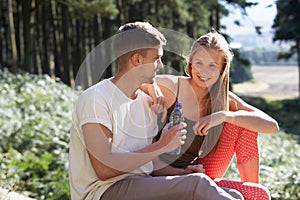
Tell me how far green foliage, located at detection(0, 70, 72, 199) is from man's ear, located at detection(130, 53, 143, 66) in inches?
74.2

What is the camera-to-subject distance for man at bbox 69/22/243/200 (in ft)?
11.2

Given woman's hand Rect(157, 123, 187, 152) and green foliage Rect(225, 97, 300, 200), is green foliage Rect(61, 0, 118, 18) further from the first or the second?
woman's hand Rect(157, 123, 187, 152)

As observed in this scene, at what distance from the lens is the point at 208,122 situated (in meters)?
4.05

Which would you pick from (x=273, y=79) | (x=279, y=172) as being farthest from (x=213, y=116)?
(x=273, y=79)

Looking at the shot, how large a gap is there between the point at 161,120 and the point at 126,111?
0.48 meters

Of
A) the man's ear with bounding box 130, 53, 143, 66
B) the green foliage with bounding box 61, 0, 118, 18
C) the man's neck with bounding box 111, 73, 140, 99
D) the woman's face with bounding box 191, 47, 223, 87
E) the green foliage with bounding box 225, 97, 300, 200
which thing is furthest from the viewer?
the green foliage with bounding box 61, 0, 118, 18

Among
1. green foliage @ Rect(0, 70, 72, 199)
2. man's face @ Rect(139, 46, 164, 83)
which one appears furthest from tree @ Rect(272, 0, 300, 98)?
man's face @ Rect(139, 46, 164, 83)

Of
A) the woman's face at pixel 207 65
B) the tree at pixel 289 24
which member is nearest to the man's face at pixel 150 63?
the woman's face at pixel 207 65

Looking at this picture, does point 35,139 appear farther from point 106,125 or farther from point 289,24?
point 289,24

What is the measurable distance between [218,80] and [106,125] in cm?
108

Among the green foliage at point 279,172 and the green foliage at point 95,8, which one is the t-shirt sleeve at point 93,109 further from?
the green foliage at point 95,8

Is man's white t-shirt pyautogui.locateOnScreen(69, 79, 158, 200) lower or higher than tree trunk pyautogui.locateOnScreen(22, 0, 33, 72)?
higher

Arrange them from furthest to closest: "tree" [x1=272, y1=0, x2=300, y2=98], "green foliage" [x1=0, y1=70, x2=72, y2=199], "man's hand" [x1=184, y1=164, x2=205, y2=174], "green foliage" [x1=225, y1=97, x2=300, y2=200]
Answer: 1. "tree" [x1=272, y1=0, x2=300, y2=98]
2. "green foliage" [x1=0, y1=70, x2=72, y2=199]
3. "green foliage" [x1=225, y1=97, x2=300, y2=200]
4. "man's hand" [x1=184, y1=164, x2=205, y2=174]

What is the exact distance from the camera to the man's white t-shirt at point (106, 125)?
11.4ft
